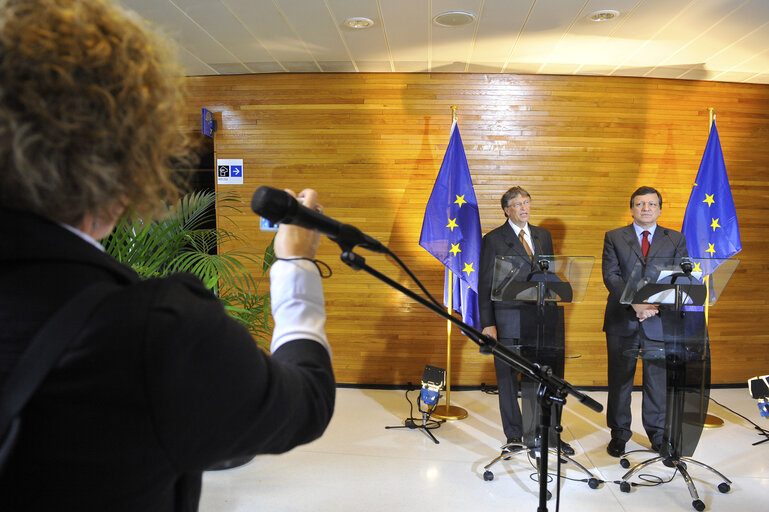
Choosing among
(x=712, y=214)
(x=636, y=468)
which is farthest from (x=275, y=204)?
(x=712, y=214)

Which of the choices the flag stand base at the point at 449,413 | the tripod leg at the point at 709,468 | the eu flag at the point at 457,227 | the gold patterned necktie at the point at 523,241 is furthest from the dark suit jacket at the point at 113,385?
the flag stand base at the point at 449,413

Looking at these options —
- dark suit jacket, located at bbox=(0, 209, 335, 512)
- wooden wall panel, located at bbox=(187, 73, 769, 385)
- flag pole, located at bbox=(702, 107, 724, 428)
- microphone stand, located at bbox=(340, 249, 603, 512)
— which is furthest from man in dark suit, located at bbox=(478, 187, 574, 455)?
dark suit jacket, located at bbox=(0, 209, 335, 512)

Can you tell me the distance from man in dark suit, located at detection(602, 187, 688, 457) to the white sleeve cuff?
337cm

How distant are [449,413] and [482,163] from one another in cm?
237

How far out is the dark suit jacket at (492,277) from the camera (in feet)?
11.9

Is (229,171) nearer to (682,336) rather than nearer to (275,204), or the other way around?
(682,336)

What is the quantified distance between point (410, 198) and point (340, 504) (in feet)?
10.0

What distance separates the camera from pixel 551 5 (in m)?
3.77

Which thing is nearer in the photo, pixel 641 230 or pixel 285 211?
pixel 285 211

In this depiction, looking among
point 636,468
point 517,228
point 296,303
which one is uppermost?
point 517,228

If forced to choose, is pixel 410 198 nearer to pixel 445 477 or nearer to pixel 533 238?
pixel 533 238

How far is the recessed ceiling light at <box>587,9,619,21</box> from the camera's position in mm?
3867

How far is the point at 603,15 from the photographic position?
3.93 m

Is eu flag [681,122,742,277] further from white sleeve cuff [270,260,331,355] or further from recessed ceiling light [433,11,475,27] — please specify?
white sleeve cuff [270,260,331,355]
